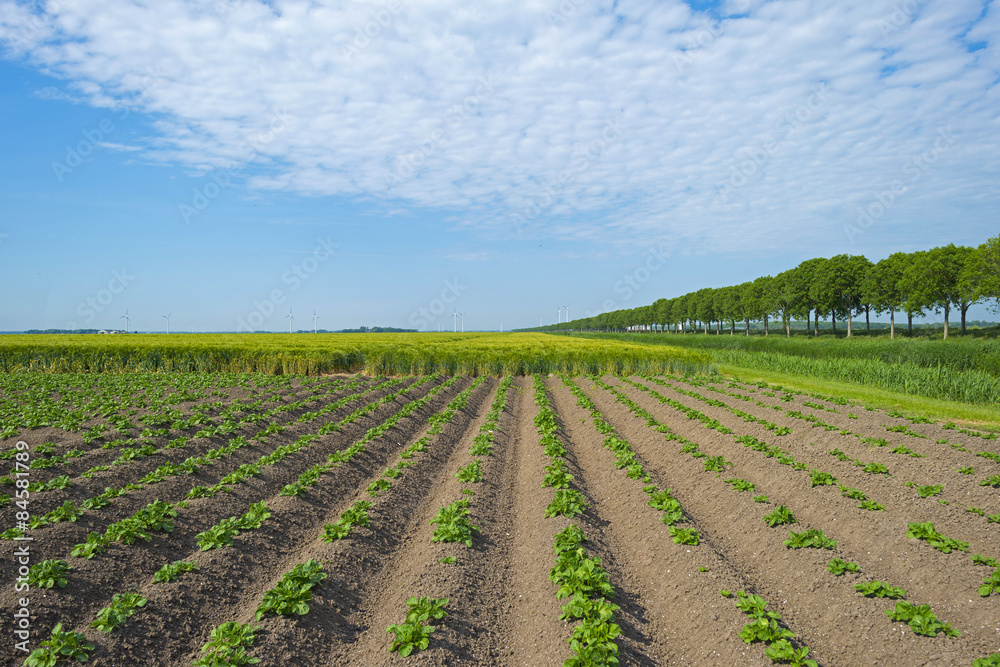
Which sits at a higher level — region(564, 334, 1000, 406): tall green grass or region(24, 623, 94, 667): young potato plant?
region(564, 334, 1000, 406): tall green grass

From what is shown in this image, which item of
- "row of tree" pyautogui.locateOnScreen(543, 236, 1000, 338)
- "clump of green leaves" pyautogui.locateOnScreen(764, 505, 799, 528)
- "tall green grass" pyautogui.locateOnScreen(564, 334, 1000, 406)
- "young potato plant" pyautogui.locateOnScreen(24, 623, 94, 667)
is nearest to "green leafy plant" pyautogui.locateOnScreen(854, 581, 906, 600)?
"clump of green leaves" pyautogui.locateOnScreen(764, 505, 799, 528)

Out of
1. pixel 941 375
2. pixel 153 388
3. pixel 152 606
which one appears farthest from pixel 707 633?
pixel 941 375

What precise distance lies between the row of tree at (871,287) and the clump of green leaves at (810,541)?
164ft

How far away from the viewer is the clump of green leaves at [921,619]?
4.96 metres

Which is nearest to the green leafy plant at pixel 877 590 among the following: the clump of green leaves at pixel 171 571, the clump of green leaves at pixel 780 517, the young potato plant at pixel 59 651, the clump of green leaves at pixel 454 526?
the clump of green leaves at pixel 780 517

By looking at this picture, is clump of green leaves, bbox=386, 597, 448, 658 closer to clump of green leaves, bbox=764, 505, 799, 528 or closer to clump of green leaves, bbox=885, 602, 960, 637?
clump of green leaves, bbox=885, 602, 960, 637

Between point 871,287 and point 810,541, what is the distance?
62890 mm

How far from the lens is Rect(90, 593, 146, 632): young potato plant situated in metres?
4.80

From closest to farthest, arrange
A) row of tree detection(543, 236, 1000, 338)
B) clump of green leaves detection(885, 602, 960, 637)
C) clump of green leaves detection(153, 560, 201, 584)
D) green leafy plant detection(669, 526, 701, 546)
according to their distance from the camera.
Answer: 1. clump of green leaves detection(885, 602, 960, 637)
2. clump of green leaves detection(153, 560, 201, 584)
3. green leafy plant detection(669, 526, 701, 546)
4. row of tree detection(543, 236, 1000, 338)

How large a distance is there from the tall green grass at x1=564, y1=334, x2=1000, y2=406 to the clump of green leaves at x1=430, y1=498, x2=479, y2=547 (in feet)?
75.1

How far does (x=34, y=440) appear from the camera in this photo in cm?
1155

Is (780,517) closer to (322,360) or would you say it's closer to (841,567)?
(841,567)

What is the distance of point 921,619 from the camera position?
5.02 meters

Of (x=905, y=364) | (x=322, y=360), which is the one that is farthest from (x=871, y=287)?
(x=322, y=360)
